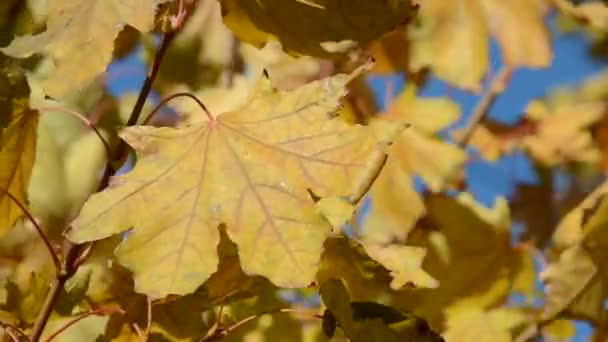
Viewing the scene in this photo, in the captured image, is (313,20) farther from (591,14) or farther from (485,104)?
(485,104)

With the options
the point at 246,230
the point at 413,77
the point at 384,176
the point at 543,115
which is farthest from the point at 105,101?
the point at 543,115

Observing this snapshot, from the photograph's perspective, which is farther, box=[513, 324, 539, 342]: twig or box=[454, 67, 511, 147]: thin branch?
box=[454, 67, 511, 147]: thin branch

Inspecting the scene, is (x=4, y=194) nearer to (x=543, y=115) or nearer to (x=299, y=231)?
(x=299, y=231)

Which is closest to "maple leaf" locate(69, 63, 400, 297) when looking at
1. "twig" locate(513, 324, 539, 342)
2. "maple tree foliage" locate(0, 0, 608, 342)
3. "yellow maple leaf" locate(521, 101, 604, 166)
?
"maple tree foliage" locate(0, 0, 608, 342)

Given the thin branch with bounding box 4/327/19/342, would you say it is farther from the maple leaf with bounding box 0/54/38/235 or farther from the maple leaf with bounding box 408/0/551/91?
the maple leaf with bounding box 408/0/551/91

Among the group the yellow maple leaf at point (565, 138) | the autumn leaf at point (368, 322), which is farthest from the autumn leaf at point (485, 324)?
the yellow maple leaf at point (565, 138)

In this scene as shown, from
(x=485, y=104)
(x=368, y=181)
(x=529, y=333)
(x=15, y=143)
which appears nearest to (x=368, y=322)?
(x=368, y=181)
